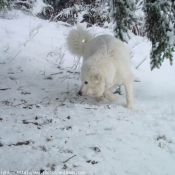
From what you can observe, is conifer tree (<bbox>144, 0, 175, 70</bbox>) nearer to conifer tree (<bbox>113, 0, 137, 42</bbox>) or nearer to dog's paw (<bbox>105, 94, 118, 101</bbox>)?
conifer tree (<bbox>113, 0, 137, 42</bbox>)

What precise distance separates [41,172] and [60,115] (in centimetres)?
146

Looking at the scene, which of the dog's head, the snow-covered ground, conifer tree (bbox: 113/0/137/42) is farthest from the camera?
conifer tree (bbox: 113/0/137/42)

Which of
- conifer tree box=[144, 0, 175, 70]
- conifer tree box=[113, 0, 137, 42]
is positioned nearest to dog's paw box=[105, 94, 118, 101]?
conifer tree box=[144, 0, 175, 70]

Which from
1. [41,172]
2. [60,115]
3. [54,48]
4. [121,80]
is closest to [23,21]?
[54,48]

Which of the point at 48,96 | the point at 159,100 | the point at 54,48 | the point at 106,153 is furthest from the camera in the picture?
the point at 54,48

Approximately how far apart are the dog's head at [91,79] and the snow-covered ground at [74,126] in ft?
1.16

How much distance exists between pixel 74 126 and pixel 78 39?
2.81 meters

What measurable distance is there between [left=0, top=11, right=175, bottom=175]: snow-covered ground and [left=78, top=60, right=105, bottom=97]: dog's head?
13.9 inches

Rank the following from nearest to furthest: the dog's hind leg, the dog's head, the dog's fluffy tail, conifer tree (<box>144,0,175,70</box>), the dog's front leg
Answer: conifer tree (<box>144,0,175,70</box>), the dog's head, the dog's hind leg, the dog's front leg, the dog's fluffy tail

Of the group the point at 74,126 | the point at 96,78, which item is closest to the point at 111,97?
the point at 96,78

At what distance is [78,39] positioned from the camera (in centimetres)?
567

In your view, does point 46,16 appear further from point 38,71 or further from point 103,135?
point 103,135

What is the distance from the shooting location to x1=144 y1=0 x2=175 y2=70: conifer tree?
4.00 m

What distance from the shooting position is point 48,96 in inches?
189
